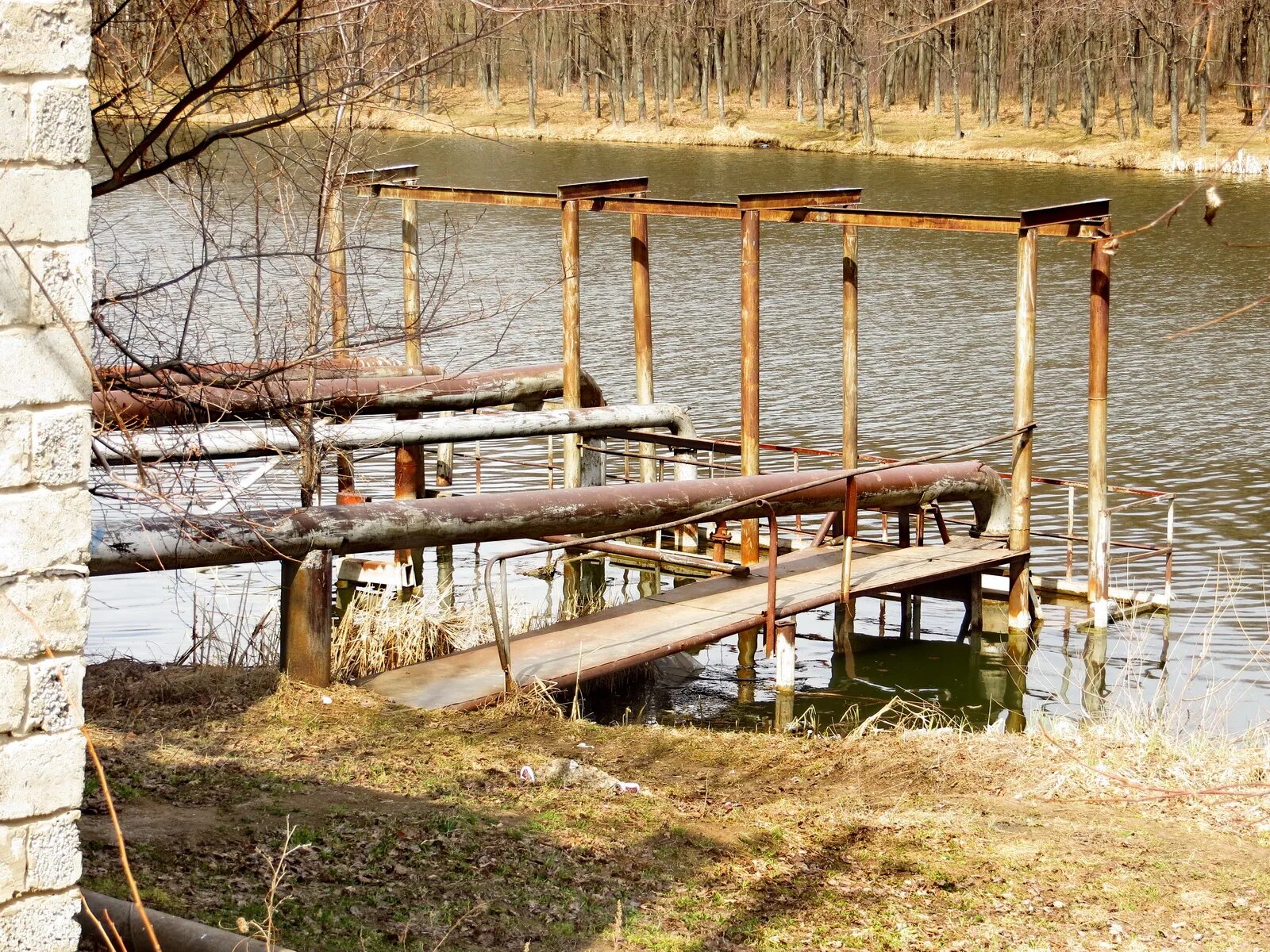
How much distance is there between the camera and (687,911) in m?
6.05

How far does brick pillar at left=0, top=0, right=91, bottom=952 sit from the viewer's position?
4.19m

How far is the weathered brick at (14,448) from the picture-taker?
4219 millimetres

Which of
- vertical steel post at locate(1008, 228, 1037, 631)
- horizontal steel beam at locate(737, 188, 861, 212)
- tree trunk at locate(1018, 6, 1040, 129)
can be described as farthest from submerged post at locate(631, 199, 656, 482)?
tree trunk at locate(1018, 6, 1040, 129)

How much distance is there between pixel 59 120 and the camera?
4230mm

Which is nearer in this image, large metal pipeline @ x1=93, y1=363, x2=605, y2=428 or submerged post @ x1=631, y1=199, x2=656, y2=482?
large metal pipeline @ x1=93, y1=363, x2=605, y2=428

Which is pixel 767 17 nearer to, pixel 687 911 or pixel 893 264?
pixel 893 264

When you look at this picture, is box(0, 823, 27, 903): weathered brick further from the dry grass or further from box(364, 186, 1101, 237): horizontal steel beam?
box(364, 186, 1101, 237): horizontal steel beam

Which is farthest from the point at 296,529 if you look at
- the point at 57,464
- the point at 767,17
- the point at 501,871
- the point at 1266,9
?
the point at 767,17

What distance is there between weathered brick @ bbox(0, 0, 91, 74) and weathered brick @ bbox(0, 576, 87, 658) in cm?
136

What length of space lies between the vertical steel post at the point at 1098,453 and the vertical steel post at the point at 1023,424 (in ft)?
1.58

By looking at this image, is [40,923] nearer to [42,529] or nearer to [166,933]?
[166,933]

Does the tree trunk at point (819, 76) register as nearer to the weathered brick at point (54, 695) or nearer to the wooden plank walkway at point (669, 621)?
the wooden plank walkway at point (669, 621)

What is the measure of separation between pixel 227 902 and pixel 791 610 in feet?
18.3

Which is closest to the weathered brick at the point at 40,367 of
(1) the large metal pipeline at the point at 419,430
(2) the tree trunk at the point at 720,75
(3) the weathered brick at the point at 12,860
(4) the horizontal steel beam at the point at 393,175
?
(3) the weathered brick at the point at 12,860
